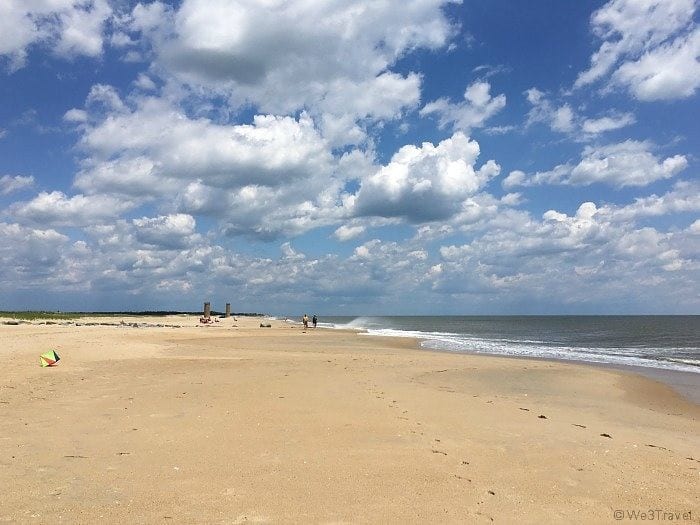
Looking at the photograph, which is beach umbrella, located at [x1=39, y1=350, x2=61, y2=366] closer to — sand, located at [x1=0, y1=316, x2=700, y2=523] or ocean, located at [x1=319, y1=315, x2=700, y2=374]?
sand, located at [x1=0, y1=316, x2=700, y2=523]

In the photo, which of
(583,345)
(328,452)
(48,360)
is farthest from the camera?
(583,345)

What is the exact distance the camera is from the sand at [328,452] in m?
5.83

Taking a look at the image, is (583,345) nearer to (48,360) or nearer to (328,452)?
(48,360)

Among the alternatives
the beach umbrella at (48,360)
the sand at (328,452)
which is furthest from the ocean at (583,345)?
the beach umbrella at (48,360)

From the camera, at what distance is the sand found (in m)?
5.83

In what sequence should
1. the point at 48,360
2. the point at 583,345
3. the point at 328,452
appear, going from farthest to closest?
the point at 583,345, the point at 48,360, the point at 328,452

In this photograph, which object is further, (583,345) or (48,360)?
(583,345)

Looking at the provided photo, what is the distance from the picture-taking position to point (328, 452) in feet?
25.9

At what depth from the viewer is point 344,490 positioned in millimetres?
6336

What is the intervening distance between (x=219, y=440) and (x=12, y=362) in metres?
14.4

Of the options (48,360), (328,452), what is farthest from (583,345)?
(328,452)

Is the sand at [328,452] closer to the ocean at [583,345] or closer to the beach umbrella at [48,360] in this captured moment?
the beach umbrella at [48,360]

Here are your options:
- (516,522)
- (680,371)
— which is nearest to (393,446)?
(516,522)

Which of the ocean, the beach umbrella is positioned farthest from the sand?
the ocean
